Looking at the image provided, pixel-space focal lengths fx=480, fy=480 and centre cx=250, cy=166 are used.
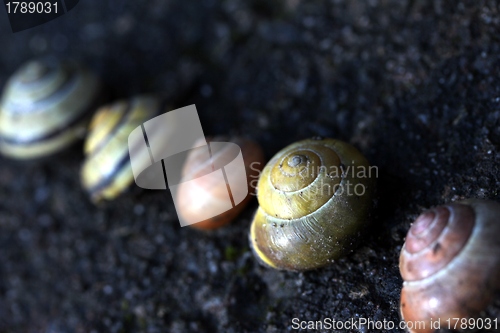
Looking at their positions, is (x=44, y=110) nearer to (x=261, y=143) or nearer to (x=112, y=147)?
(x=112, y=147)

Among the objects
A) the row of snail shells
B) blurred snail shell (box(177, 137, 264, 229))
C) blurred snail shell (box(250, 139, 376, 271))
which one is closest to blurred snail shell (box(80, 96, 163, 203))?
blurred snail shell (box(177, 137, 264, 229))

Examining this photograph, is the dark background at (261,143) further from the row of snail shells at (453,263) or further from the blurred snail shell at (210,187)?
the row of snail shells at (453,263)

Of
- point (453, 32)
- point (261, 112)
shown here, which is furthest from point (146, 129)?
point (453, 32)

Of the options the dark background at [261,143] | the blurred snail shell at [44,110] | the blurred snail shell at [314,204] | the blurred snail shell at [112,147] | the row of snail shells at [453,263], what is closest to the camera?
the row of snail shells at [453,263]

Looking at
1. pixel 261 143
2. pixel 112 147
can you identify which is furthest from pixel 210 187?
pixel 112 147

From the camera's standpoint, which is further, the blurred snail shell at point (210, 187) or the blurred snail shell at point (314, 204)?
the blurred snail shell at point (210, 187)

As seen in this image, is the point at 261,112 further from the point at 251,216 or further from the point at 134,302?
the point at 134,302

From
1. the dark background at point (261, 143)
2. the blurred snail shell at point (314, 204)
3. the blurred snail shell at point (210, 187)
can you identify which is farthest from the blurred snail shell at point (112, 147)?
the blurred snail shell at point (314, 204)
